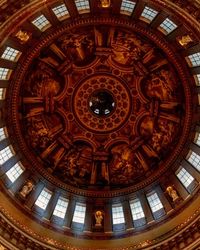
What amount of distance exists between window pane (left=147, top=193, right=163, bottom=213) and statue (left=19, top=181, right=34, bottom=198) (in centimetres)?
1050

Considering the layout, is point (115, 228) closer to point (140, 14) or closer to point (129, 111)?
point (129, 111)

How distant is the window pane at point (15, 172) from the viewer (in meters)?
37.8

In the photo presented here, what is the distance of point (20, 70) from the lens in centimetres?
4034

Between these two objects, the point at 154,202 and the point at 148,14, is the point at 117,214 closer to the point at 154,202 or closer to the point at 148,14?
the point at 154,202

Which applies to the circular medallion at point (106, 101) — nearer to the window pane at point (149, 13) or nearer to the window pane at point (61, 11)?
the window pane at point (61, 11)

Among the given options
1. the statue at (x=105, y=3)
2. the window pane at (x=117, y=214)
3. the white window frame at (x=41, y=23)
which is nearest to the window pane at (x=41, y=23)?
the white window frame at (x=41, y=23)

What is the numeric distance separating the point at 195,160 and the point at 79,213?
1121 cm

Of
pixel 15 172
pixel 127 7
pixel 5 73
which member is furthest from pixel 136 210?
pixel 127 7

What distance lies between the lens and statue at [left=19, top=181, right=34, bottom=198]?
3717 cm

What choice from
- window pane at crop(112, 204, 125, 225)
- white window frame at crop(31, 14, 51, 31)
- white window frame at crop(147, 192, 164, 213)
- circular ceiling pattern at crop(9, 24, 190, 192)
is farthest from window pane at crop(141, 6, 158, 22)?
window pane at crop(112, 204, 125, 225)

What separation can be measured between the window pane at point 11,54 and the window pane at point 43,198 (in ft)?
39.9

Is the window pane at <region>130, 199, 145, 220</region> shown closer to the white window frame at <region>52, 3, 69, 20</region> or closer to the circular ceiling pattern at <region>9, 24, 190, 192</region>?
the circular ceiling pattern at <region>9, 24, 190, 192</region>

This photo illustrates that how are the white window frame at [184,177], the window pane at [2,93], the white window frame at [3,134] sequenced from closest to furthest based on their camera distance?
the white window frame at [184,177]
the window pane at [2,93]
the white window frame at [3,134]

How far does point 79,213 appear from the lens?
39.3 metres
